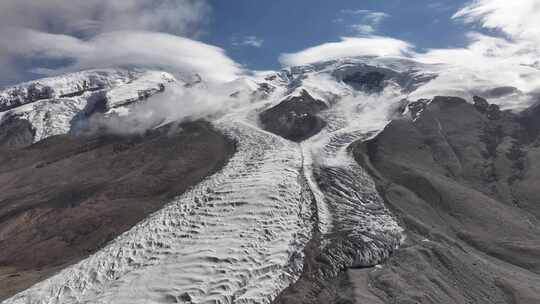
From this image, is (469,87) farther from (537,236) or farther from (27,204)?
(27,204)

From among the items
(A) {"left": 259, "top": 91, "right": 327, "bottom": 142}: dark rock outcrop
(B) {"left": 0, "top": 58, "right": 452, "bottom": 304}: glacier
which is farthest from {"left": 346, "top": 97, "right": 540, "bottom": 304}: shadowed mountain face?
(A) {"left": 259, "top": 91, "right": 327, "bottom": 142}: dark rock outcrop

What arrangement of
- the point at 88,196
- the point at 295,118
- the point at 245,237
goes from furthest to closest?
1. the point at 295,118
2. the point at 88,196
3. the point at 245,237

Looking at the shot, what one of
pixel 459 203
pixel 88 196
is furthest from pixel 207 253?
pixel 459 203

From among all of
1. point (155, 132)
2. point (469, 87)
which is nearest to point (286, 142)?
point (155, 132)

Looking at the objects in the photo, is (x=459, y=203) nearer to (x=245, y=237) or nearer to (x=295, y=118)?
(x=245, y=237)

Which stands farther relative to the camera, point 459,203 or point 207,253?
point 459,203

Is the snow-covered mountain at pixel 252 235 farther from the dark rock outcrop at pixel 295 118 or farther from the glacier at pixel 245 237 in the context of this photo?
the dark rock outcrop at pixel 295 118

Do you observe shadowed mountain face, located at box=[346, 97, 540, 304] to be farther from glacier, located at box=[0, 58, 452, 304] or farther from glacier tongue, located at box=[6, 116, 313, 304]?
glacier tongue, located at box=[6, 116, 313, 304]
